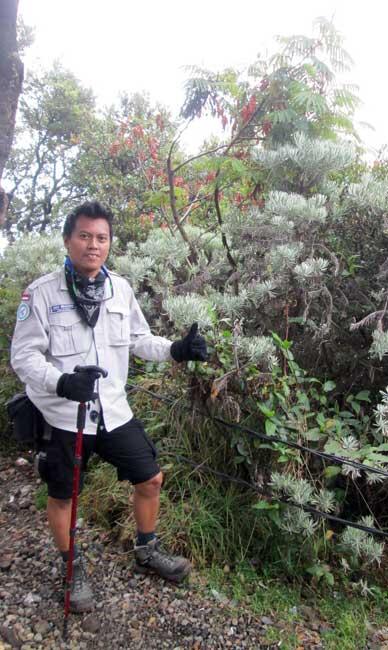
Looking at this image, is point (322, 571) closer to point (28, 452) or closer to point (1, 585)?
point (1, 585)

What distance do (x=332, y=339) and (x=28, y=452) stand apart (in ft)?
9.90

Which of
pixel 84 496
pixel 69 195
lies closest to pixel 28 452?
pixel 84 496

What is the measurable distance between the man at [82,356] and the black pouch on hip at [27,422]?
0.06m

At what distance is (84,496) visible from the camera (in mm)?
3572

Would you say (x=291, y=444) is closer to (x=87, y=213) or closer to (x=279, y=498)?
(x=279, y=498)

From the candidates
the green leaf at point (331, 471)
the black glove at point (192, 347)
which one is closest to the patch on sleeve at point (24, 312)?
the black glove at point (192, 347)

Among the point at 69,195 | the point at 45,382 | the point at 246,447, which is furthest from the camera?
the point at 69,195

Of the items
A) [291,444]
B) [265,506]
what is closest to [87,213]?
[291,444]

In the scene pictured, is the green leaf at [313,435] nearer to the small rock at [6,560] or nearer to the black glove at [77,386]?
the black glove at [77,386]

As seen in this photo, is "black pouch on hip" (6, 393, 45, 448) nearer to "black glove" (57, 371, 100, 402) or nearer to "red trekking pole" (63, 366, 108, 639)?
"red trekking pole" (63, 366, 108, 639)

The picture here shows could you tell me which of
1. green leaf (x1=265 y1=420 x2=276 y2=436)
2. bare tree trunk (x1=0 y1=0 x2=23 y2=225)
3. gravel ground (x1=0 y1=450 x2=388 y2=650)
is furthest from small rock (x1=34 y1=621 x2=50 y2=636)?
bare tree trunk (x1=0 y1=0 x2=23 y2=225)

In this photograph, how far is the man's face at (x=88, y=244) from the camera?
8.34ft

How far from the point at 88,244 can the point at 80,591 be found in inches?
74.2

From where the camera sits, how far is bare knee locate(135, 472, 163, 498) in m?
2.76
